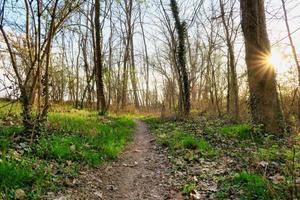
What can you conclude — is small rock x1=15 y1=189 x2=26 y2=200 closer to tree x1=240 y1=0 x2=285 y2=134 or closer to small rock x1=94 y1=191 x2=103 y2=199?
small rock x1=94 y1=191 x2=103 y2=199

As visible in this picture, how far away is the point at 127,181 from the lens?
21.3ft

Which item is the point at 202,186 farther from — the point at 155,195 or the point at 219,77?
the point at 219,77

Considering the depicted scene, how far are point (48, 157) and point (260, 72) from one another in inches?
259

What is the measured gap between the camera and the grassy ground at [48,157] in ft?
16.2

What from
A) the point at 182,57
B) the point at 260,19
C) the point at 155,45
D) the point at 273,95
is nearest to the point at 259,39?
the point at 260,19

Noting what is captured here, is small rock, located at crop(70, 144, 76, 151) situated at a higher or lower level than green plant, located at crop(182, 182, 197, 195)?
higher

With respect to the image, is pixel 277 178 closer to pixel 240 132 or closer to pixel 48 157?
pixel 48 157

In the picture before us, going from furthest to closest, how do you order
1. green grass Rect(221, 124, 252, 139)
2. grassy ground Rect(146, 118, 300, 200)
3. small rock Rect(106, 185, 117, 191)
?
green grass Rect(221, 124, 252, 139), small rock Rect(106, 185, 117, 191), grassy ground Rect(146, 118, 300, 200)

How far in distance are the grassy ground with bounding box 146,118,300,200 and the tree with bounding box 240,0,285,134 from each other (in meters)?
0.60

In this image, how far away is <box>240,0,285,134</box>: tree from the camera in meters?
9.90

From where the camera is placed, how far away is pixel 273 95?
998cm

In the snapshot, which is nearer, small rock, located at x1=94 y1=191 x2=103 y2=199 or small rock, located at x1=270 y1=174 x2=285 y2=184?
small rock, located at x1=270 y1=174 x2=285 y2=184

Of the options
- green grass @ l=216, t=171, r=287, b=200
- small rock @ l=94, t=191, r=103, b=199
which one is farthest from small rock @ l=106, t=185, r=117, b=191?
green grass @ l=216, t=171, r=287, b=200

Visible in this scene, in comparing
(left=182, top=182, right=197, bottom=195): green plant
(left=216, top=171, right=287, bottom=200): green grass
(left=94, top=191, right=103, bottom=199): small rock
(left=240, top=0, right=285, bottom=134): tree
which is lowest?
(left=94, top=191, right=103, bottom=199): small rock
